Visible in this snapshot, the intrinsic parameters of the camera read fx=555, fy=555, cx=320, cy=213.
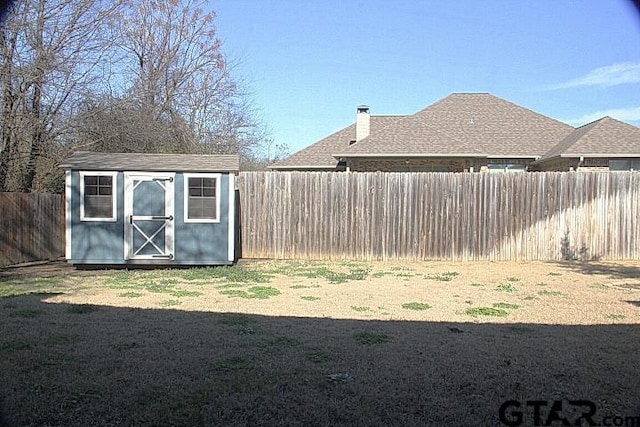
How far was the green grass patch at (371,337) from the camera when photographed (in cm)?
572

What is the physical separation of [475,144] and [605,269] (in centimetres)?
784

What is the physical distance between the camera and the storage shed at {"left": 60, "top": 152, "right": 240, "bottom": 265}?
11.9 metres

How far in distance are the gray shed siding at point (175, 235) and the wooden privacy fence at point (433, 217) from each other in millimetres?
1869

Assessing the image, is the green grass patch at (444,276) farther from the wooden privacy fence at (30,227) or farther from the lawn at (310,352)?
the wooden privacy fence at (30,227)

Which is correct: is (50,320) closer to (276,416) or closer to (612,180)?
(276,416)

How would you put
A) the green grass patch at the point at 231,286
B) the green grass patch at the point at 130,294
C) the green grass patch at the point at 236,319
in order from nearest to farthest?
the green grass patch at the point at 236,319 < the green grass patch at the point at 130,294 < the green grass patch at the point at 231,286

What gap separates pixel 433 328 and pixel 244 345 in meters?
2.27

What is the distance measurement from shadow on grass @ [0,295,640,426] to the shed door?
17.0 ft

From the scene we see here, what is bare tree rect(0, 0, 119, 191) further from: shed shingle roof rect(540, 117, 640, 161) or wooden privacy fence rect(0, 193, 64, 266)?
shed shingle roof rect(540, 117, 640, 161)

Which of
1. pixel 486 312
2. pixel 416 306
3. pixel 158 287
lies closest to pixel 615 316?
pixel 486 312

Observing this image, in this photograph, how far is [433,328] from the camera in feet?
21.1

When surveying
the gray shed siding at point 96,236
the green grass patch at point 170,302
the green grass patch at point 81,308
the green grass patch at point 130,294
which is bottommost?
the green grass patch at point 130,294

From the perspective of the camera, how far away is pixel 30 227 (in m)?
13.1

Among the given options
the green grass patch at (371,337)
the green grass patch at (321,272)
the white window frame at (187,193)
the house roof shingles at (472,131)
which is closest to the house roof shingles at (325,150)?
the house roof shingles at (472,131)
